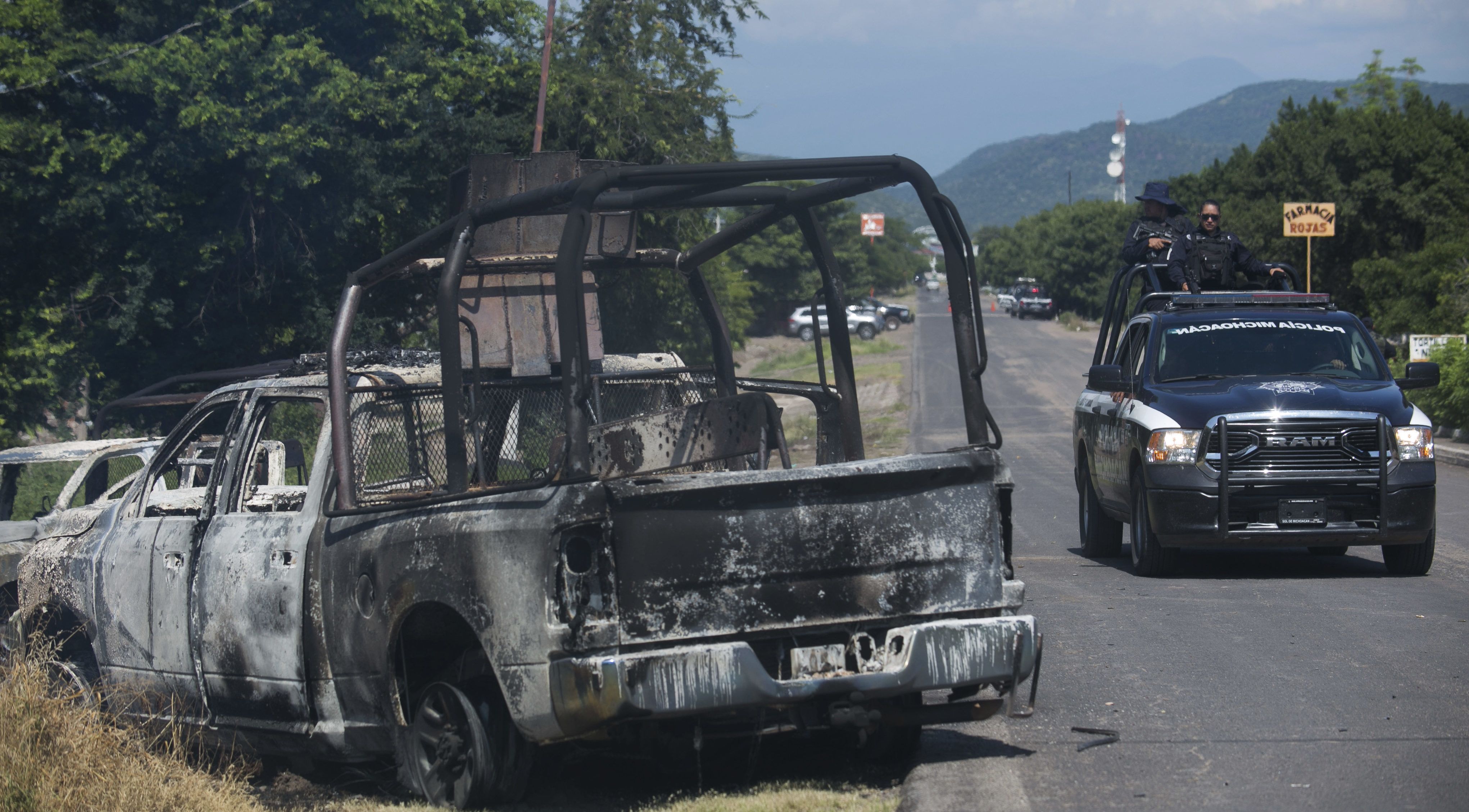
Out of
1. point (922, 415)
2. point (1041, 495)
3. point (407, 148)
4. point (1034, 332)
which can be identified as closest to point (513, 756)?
point (1041, 495)

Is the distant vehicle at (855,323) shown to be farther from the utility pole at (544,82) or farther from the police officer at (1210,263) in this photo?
the police officer at (1210,263)

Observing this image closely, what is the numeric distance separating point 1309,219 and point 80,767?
66.7 feet

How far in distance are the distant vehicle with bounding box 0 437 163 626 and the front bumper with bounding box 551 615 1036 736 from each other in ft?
11.4

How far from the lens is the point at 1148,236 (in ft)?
40.4

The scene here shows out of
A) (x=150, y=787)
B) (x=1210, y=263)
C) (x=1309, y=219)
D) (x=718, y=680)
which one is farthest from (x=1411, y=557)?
(x=1309, y=219)

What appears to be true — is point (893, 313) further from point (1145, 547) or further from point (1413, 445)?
point (1413, 445)

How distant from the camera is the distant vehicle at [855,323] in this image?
6894 cm

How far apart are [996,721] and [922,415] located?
2746cm

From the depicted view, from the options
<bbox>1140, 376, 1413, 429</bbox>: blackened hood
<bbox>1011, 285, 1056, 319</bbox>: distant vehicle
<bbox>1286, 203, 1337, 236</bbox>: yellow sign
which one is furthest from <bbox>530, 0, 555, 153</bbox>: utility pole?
<bbox>1011, 285, 1056, 319</bbox>: distant vehicle

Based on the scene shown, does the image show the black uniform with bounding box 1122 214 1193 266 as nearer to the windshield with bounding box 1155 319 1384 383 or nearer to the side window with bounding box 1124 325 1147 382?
the side window with bounding box 1124 325 1147 382

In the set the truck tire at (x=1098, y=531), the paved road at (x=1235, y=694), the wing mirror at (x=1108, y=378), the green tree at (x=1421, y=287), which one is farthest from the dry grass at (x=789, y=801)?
the green tree at (x=1421, y=287)

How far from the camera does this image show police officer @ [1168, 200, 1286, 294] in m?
12.3

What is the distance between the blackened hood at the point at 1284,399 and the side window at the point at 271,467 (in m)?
5.82

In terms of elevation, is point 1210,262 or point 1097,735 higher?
point 1210,262
